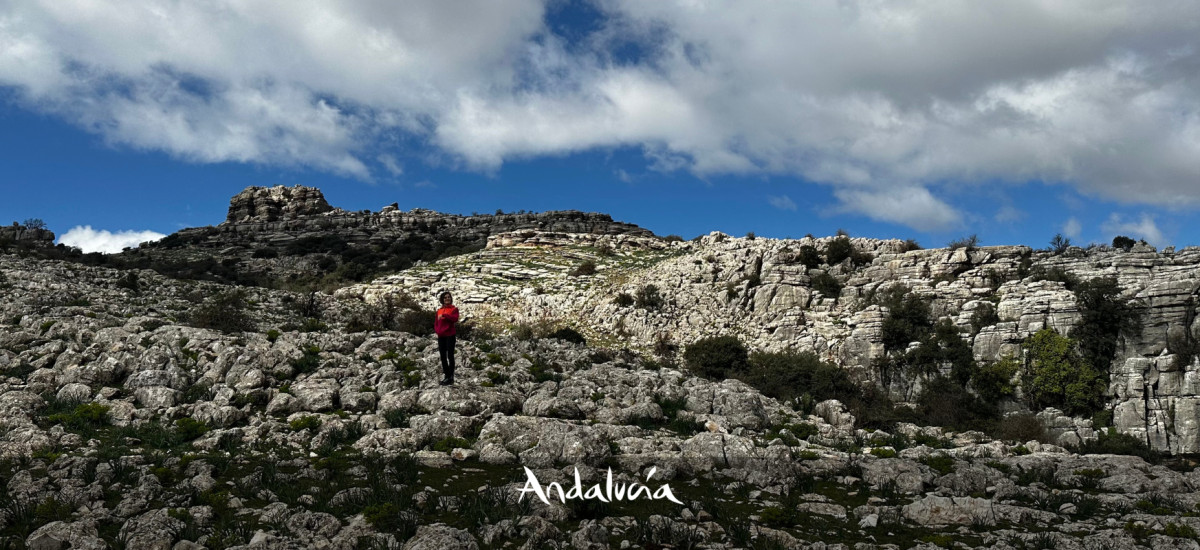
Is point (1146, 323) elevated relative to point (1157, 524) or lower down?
elevated

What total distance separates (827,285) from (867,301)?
2625mm

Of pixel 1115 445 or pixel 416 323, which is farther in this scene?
pixel 416 323

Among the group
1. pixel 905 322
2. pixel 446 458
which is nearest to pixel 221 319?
pixel 446 458

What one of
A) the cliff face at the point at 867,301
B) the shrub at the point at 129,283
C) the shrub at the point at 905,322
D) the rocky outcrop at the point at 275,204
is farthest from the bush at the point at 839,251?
the rocky outcrop at the point at 275,204

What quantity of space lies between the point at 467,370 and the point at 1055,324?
83.0 feet

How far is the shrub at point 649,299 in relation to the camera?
39.3m

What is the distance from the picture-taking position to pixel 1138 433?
23.1 m

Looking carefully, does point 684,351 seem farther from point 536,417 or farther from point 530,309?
point 536,417

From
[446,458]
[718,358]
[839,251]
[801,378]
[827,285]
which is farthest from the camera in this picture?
[839,251]

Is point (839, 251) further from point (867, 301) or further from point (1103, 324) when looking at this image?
point (1103, 324)

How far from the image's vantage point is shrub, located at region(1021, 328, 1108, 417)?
977 inches

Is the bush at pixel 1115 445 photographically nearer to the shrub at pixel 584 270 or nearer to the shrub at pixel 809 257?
the shrub at pixel 809 257

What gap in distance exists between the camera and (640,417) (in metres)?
15.0

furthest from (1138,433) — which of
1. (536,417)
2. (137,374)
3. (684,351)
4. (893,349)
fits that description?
(137,374)
